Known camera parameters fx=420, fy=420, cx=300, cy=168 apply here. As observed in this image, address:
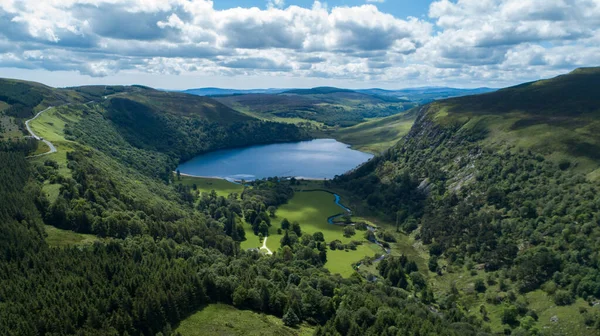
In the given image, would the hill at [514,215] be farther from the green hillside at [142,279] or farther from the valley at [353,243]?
the green hillside at [142,279]

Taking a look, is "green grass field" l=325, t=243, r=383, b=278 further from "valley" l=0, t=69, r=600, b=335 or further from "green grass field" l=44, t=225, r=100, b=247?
"green grass field" l=44, t=225, r=100, b=247

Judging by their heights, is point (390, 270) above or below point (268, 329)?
below

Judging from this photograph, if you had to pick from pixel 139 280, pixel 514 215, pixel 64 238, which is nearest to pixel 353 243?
pixel 514 215

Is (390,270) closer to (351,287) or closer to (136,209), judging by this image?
(351,287)

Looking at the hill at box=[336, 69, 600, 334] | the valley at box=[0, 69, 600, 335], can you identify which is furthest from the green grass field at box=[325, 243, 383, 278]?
the hill at box=[336, 69, 600, 334]

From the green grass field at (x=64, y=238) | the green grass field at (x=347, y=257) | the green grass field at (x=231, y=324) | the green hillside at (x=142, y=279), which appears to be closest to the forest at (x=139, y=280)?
the green hillside at (x=142, y=279)

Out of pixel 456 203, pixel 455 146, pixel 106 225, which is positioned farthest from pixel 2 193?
pixel 455 146
